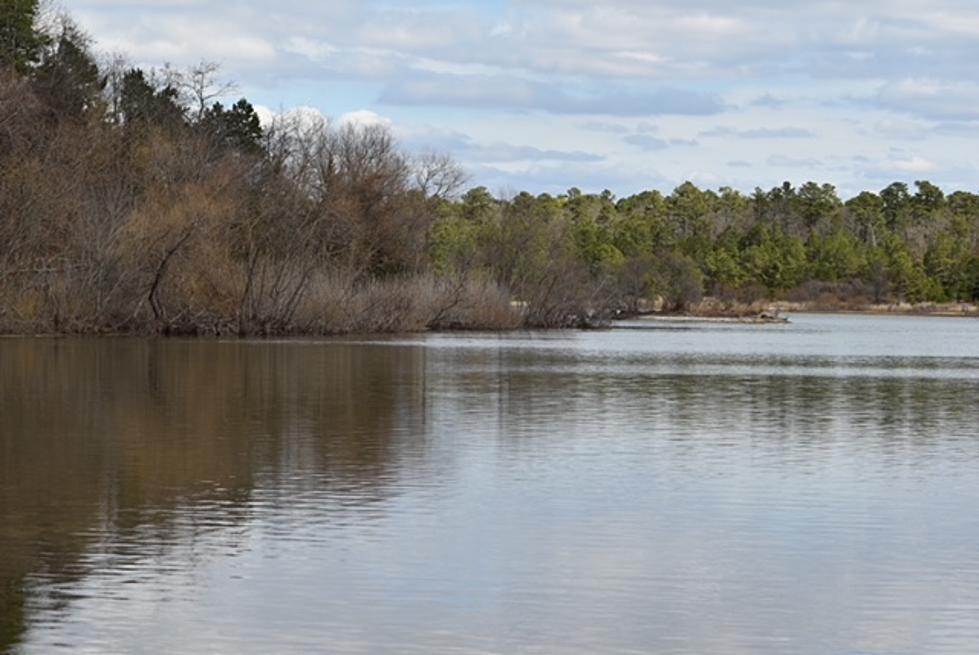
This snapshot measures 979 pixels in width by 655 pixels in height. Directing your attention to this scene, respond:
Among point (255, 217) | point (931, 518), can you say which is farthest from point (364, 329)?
point (931, 518)

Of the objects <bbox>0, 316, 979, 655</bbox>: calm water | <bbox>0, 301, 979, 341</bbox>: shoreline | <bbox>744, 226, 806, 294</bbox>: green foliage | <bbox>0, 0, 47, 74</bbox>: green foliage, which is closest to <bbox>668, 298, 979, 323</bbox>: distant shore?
<bbox>0, 301, 979, 341</bbox>: shoreline

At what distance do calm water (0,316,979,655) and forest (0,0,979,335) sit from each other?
2240cm

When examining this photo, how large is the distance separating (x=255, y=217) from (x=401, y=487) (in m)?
45.8

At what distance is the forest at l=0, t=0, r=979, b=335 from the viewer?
50.8 metres

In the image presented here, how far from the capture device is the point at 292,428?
21.0 metres

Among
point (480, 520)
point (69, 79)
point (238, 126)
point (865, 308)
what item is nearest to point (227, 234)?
point (69, 79)

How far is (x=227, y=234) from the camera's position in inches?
2224

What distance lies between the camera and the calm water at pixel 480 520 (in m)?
9.70

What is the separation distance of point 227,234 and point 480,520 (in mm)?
44060

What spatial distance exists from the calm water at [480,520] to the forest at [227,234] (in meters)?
22.4

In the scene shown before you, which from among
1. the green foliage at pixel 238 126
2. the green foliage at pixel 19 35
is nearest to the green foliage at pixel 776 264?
the green foliage at pixel 238 126

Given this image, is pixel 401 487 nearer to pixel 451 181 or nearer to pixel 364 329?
pixel 364 329

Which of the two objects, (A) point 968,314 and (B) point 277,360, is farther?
(A) point 968,314

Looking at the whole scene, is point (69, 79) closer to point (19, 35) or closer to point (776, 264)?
point (19, 35)
